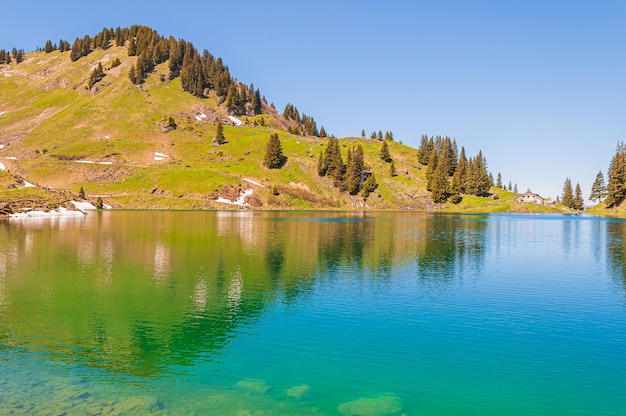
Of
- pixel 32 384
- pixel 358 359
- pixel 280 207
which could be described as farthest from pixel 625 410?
pixel 280 207

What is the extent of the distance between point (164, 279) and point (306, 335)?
1963 cm

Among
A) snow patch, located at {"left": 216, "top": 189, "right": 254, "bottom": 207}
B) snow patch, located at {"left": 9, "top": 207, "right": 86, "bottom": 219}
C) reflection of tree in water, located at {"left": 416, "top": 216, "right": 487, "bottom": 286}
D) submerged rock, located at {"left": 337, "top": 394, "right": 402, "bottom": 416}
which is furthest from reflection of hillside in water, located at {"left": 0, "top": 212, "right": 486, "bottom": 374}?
snow patch, located at {"left": 216, "top": 189, "right": 254, "bottom": 207}

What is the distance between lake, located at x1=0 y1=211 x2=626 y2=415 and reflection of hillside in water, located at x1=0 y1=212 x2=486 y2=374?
0.20m

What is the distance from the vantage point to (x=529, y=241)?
257 feet

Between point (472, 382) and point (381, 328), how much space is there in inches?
313

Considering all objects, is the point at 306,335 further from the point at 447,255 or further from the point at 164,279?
the point at 447,255

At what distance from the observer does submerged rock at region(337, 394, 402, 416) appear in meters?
17.0

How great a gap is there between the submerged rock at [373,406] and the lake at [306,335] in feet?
0.26

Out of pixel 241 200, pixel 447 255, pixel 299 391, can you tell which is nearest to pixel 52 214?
pixel 241 200

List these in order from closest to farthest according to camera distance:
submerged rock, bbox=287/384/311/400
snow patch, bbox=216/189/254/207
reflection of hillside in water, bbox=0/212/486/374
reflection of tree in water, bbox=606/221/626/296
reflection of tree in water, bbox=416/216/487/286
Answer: submerged rock, bbox=287/384/311/400, reflection of hillside in water, bbox=0/212/486/374, reflection of tree in water, bbox=606/221/626/296, reflection of tree in water, bbox=416/216/487/286, snow patch, bbox=216/189/254/207

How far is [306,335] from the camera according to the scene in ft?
84.8

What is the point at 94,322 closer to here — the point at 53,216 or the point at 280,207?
the point at 53,216

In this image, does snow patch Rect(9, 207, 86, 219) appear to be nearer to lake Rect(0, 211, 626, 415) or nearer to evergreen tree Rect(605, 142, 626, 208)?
lake Rect(0, 211, 626, 415)

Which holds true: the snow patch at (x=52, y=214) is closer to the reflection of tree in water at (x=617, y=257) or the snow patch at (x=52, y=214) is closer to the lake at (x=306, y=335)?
the lake at (x=306, y=335)
